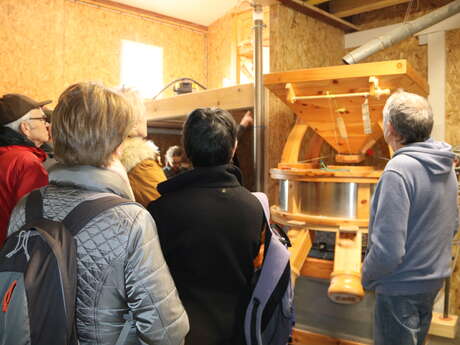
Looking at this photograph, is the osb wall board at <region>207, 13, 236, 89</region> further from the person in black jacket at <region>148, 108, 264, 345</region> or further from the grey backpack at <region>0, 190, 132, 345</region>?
the grey backpack at <region>0, 190, 132, 345</region>

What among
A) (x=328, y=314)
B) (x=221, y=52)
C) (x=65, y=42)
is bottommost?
(x=328, y=314)

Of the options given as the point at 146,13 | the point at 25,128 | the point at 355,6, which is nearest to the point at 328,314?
the point at 25,128

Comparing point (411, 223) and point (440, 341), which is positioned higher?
point (411, 223)

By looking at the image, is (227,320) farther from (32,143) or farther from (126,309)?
(32,143)

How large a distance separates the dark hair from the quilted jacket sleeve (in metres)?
0.36

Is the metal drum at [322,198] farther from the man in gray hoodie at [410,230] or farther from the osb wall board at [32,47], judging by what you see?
the osb wall board at [32,47]

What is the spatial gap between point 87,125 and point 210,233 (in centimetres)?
48

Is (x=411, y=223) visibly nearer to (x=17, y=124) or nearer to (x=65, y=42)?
(x=17, y=124)

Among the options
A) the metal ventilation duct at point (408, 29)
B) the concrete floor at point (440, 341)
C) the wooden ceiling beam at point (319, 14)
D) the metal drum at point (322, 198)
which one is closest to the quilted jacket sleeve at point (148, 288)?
the metal drum at point (322, 198)

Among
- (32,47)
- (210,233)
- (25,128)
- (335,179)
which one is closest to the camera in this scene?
(210,233)

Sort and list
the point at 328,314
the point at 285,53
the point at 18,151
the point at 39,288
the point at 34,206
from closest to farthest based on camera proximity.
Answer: the point at 39,288 < the point at 34,206 < the point at 18,151 < the point at 328,314 < the point at 285,53

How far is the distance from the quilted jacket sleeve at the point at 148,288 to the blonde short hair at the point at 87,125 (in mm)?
211

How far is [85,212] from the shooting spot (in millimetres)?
1001

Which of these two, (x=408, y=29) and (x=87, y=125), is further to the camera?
(x=408, y=29)
